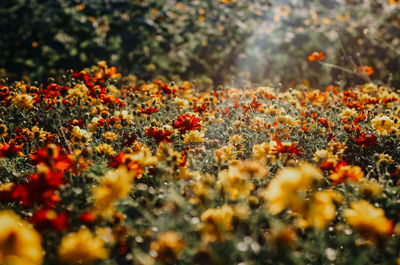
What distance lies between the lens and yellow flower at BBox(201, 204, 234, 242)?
3.90 feet

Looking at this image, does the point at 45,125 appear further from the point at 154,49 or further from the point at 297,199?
the point at 297,199

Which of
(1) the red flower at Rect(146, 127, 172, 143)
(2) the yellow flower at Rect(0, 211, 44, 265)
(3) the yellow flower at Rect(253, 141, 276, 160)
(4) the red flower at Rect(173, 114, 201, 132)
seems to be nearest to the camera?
(2) the yellow flower at Rect(0, 211, 44, 265)

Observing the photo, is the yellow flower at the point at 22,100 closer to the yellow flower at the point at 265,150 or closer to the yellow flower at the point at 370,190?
the yellow flower at the point at 265,150

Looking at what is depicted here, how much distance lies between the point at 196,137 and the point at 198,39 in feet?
11.9

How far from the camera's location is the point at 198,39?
5.36 meters

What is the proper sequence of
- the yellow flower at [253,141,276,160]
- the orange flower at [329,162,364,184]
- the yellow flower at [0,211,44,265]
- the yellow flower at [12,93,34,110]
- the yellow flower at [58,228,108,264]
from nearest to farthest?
1. the yellow flower at [0,211,44,265]
2. the yellow flower at [58,228,108,264]
3. the orange flower at [329,162,364,184]
4. the yellow flower at [253,141,276,160]
5. the yellow flower at [12,93,34,110]

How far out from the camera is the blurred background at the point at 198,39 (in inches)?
194

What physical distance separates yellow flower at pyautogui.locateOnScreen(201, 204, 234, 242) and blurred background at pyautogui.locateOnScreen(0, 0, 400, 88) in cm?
334

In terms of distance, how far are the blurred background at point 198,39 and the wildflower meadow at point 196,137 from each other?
26 mm

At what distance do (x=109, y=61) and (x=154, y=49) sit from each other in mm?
731

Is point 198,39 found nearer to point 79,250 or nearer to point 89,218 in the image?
point 89,218

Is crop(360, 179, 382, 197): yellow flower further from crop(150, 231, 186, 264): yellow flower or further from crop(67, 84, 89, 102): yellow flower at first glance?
crop(67, 84, 89, 102): yellow flower

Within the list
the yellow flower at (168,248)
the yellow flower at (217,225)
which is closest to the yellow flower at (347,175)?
the yellow flower at (217,225)

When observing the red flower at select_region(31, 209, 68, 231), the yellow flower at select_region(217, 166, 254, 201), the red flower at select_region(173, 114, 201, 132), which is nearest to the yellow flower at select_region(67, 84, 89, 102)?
the red flower at select_region(173, 114, 201, 132)
